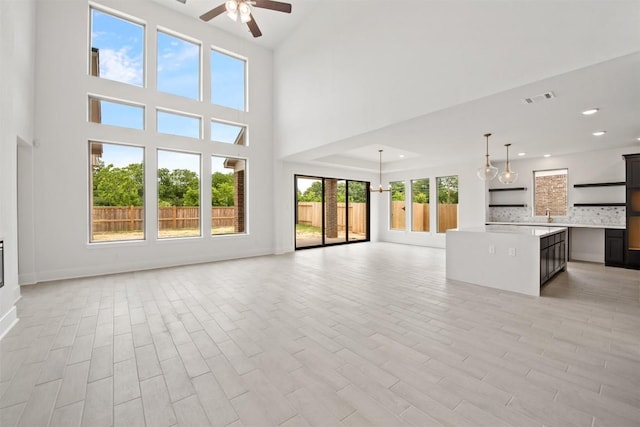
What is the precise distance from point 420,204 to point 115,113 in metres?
8.86

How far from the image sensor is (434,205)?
30.0 feet

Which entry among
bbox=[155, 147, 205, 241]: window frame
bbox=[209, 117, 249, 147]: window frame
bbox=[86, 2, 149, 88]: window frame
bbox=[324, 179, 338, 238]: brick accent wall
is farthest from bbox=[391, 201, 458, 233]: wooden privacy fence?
bbox=[86, 2, 149, 88]: window frame

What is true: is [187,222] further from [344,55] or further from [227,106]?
[344,55]

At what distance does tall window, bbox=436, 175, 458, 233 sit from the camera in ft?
28.6

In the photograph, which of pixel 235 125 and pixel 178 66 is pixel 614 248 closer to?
pixel 235 125

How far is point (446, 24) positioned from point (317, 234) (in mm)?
6487

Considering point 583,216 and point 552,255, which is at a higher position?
point 583,216

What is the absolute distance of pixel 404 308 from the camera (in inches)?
135

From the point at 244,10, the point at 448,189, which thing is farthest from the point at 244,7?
the point at 448,189

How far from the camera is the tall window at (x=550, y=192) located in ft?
23.3

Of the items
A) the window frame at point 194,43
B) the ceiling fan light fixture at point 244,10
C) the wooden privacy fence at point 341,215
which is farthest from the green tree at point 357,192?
the ceiling fan light fixture at point 244,10

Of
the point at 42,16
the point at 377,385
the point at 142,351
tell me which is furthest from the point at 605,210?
the point at 42,16

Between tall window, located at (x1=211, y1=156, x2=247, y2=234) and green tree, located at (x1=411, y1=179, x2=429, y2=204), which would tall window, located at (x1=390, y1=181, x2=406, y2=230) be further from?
tall window, located at (x1=211, y1=156, x2=247, y2=234)

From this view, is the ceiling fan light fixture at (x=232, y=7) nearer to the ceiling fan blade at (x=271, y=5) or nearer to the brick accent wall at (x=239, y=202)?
the ceiling fan blade at (x=271, y=5)
